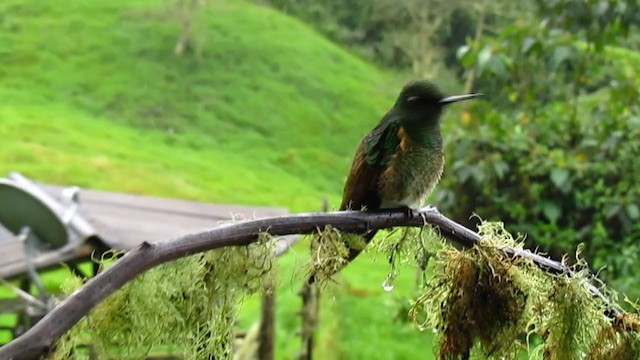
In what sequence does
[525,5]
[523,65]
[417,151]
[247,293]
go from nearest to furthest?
[247,293]
[417,151]
[523,65]
[525,5]

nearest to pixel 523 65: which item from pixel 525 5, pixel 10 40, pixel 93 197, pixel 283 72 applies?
pixel 93 197

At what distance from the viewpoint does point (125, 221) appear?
11.7ft

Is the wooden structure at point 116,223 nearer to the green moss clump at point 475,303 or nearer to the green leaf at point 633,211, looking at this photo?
the green moss clump at point 475,303

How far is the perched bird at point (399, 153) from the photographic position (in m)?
1.04

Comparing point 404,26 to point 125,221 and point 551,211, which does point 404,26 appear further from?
point 125,221

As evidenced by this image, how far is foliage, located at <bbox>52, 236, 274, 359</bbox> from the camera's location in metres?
0.71

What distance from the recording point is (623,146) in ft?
13.0

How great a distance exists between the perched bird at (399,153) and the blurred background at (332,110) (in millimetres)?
149

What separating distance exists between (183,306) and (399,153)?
40 cm

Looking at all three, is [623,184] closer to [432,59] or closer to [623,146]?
[623,146]

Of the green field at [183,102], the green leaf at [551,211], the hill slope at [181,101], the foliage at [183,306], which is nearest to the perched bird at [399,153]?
the foliage at [183,306]

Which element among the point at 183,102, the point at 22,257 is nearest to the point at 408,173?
the point at 22,257

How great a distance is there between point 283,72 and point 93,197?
611 inches

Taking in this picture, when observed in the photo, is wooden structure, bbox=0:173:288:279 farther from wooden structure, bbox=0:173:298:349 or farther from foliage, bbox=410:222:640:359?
foliage, bbox=410:222:640:359
